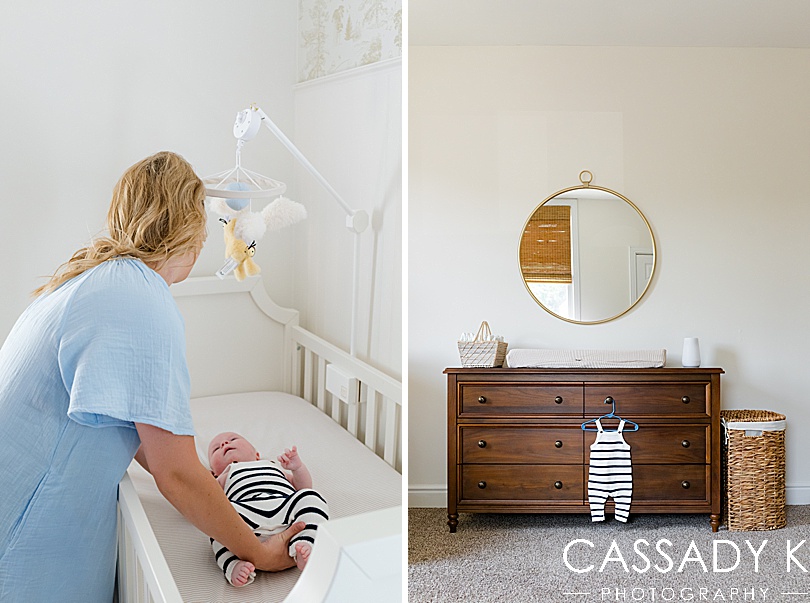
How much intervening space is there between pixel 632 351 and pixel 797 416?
991 mm

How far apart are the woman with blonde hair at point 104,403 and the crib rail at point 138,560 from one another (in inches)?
1.2

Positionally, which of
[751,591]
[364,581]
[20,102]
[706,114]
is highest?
[706,114]

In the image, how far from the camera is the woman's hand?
0.95 meters

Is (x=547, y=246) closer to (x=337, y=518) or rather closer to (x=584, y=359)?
(x=584, y=359)

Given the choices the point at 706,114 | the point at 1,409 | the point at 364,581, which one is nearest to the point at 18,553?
the point at 1,409

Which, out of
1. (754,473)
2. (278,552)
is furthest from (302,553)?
(754,473)

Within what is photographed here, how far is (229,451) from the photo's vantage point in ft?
3.80

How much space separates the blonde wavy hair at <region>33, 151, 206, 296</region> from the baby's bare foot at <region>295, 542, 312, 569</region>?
0.46 m

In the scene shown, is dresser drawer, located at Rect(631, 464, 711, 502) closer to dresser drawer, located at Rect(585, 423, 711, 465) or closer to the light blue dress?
dresser drawer, located at Rect(585, 423, 711, 465)

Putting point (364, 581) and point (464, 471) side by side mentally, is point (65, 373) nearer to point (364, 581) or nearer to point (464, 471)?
point (364, 581)

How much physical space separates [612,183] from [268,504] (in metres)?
2.69

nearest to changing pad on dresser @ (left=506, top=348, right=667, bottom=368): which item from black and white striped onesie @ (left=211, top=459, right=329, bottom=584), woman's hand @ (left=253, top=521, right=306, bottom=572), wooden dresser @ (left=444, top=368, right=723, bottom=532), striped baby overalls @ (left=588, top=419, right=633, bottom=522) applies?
wooden dresser @ (left=444, top=368, right=723, bottom=532)

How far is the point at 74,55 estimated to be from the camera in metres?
1.17

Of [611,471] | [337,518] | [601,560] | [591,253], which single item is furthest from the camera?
[591,253]
